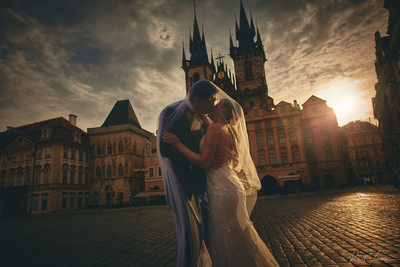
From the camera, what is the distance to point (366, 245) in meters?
4.39

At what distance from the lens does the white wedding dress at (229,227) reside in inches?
97.2

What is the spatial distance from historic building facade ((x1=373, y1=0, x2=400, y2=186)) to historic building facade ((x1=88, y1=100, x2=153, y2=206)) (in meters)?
32.9

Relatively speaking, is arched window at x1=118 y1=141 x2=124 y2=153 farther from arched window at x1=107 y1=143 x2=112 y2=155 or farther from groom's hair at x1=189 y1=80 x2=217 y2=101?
groom's hair at x1=189 y1=80 x2=217 y2=101

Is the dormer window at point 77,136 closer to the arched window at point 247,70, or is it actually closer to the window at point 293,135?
the window at point 293,135

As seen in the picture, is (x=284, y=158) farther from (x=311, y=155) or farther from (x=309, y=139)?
(x=309, y=139)

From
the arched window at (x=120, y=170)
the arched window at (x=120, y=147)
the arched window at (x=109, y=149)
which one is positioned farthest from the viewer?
the arched window at (x=109, y=149)

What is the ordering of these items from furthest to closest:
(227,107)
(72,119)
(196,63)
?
(196,63) < (72,119) < (227,107)

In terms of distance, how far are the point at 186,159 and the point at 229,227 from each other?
88cm

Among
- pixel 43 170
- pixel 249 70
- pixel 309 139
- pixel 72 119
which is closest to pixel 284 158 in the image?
pixel 309 139

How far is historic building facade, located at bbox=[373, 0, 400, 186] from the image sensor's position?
20.5 m

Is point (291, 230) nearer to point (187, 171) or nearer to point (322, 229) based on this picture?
point (322, 229)

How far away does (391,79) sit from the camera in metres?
22.2

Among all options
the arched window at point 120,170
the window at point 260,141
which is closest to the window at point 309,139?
the window at point 260,141

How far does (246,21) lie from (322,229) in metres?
55.2
